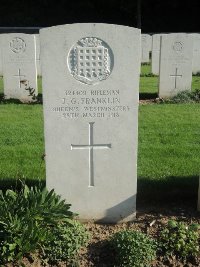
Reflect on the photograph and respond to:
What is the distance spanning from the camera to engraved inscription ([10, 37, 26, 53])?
925 centimetres

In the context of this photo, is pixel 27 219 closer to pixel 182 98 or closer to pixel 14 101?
pixel 14 101

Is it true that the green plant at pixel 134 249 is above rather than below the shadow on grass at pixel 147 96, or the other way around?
below

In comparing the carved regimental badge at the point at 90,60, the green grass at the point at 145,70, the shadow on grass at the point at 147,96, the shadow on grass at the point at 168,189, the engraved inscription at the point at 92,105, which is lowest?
the shadow on grass at the point at 168,189

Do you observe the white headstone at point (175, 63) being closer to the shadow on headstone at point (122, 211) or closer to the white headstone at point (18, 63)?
the white headstone at point (18, 63)

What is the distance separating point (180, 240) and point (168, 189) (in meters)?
1.17

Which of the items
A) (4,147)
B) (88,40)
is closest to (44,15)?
(4,147)

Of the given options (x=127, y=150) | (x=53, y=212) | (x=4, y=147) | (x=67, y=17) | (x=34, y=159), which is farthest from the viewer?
(x=67, y=17)

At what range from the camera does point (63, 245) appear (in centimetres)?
325

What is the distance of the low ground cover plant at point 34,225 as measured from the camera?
121 inches

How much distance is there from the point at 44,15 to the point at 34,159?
2581 centimetres

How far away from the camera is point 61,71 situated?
11.1 feet

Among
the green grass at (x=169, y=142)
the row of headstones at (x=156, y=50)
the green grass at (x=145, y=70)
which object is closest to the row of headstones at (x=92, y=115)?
the green grass at (x=169, y=142)

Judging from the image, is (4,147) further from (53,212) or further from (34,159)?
(53,212)

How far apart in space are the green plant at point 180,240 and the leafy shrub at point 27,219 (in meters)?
0.83
